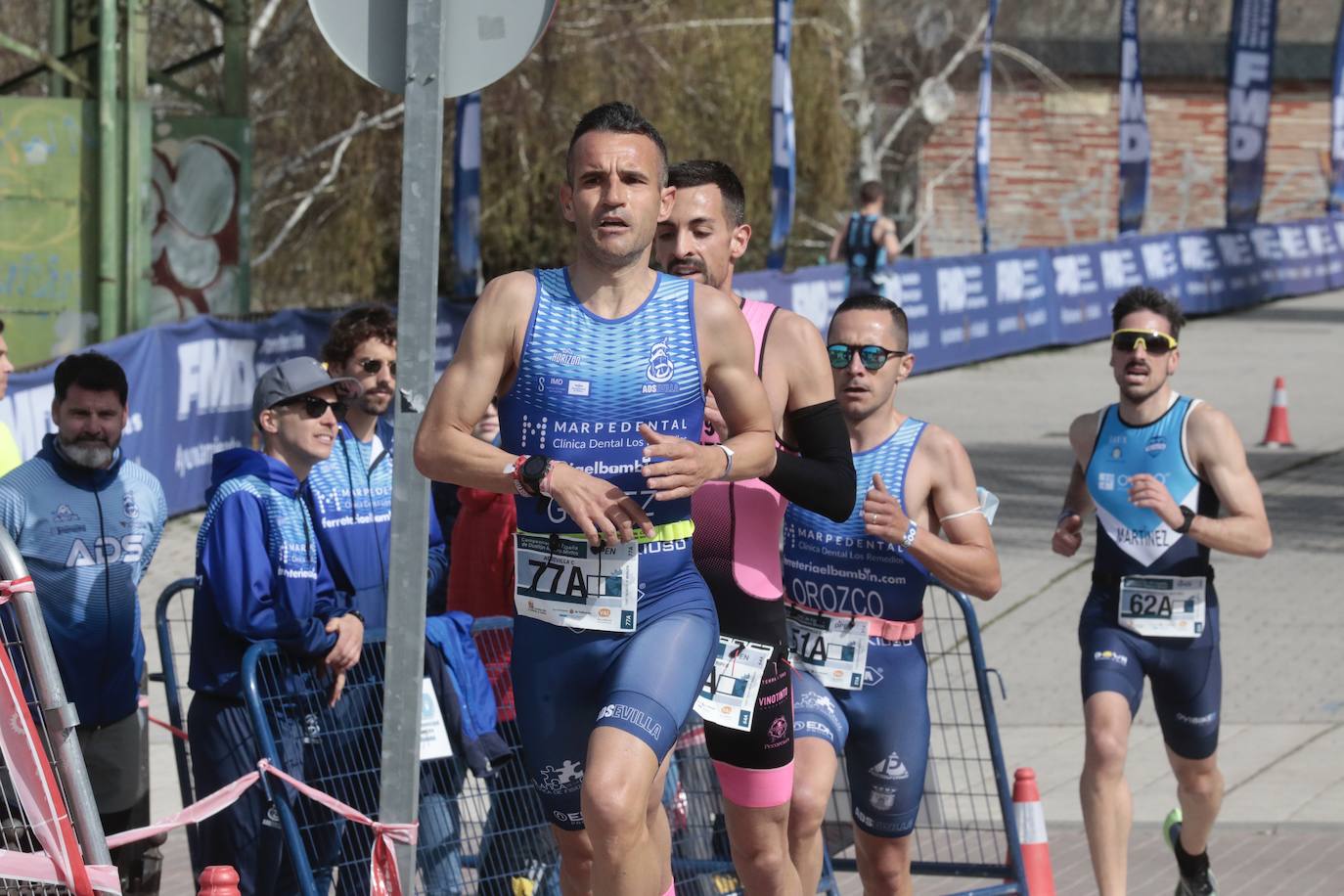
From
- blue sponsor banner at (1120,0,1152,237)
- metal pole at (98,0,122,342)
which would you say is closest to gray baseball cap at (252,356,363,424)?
metal pole at (98,0,122,342)

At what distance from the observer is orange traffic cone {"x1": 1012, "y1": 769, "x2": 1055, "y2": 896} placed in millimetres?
6387

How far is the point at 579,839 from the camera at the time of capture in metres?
4.71

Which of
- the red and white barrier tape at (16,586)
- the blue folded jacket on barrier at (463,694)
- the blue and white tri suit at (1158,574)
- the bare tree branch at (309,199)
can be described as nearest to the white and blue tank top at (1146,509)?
the blue and white tri suit at (1158,574)

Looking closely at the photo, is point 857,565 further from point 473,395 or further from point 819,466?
point 473,395

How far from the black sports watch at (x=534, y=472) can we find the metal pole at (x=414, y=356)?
241 mm

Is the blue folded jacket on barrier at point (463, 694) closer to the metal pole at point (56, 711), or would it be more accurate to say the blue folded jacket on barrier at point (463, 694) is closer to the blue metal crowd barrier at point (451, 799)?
the blue metal crowd barrier at point (451, 799)

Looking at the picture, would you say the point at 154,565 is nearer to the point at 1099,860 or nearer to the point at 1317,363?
the point at 1099,860

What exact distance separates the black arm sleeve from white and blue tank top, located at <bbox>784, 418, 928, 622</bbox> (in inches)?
37.8

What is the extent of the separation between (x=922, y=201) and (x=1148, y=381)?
35.6 meters

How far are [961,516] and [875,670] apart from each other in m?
0.56

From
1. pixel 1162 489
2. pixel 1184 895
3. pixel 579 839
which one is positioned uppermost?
pixel 1162 489

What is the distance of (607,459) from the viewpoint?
4.43 metres

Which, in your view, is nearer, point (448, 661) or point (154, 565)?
point (448, 661)

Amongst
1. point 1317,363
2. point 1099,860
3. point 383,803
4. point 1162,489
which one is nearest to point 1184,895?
point 1099,860
